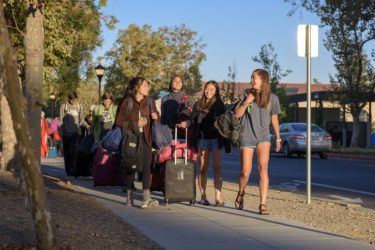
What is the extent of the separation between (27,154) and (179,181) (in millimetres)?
4636

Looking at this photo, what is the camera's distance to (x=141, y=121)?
344 inches

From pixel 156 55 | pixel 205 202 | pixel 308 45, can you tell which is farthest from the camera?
pixel 156 55

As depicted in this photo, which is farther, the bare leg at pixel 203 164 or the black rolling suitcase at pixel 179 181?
the bare leg at pixel 203 164

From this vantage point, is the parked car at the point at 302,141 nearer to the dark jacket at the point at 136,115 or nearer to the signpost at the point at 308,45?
the signpost at the point at 308,45

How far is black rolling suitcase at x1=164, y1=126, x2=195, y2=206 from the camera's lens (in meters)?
9.13

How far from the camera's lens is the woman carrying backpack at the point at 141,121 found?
28.8ft

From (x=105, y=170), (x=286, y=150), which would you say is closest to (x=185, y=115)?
(x=105, y=170)

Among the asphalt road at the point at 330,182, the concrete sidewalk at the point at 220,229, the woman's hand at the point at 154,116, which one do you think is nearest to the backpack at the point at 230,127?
the woman's hand at the point at 154,116

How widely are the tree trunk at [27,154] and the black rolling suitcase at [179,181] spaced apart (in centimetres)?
441

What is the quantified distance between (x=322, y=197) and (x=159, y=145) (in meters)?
4.19

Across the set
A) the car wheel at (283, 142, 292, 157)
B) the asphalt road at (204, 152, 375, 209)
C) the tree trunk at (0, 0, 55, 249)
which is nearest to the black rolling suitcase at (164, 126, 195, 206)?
the asphalt road at (204, 152, 375, 209)

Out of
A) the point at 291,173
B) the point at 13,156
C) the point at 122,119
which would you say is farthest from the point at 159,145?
the point at 291,173

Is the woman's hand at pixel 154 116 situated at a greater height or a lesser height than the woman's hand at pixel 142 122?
greater

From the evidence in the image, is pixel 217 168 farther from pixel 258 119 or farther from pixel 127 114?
pixel 127 114
